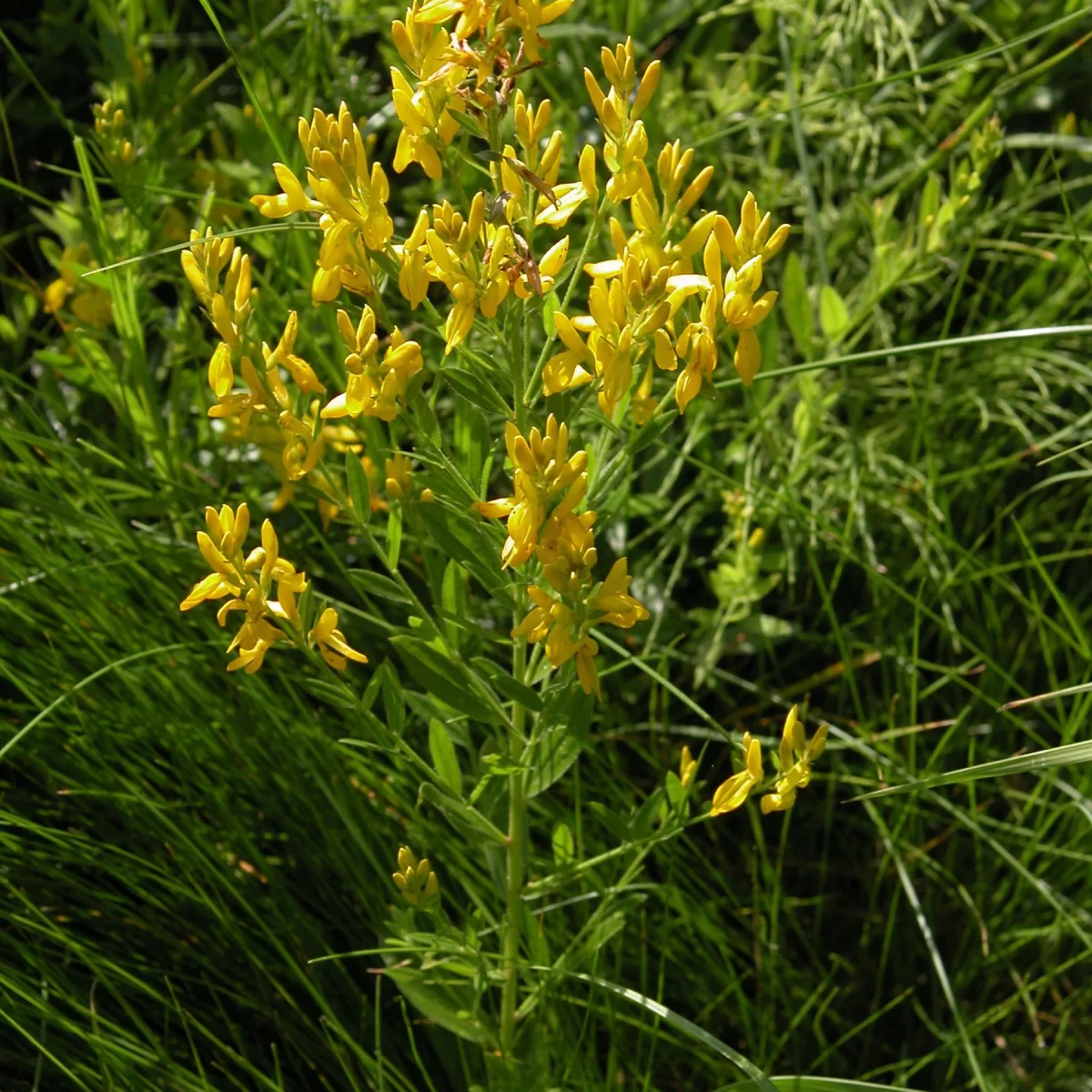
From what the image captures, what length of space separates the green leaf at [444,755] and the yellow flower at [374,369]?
10.9 inches

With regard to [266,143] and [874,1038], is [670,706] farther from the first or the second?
[266,143]

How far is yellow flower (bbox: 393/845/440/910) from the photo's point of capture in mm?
979

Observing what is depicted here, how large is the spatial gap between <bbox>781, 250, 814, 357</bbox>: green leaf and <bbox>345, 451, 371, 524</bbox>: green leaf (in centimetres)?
73

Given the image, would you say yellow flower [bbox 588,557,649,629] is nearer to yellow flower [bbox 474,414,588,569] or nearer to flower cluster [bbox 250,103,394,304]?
yellow flower [bbox 474,414,588,569]

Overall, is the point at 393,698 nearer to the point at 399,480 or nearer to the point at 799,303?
the point at 399,480

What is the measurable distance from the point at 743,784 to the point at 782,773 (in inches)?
1.2

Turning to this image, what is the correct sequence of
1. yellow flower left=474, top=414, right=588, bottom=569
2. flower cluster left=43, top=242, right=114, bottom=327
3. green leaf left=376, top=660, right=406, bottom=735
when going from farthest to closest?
flower cluster left=43, top=242, right=114, bottom=327
green leaf left=376, top=660, right=406, bottom=735
yellow flower left=474, top=414, right=588, bottom=569

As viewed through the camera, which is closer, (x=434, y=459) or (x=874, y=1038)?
(x=434, y=459)

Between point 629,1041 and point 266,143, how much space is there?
1140 mm

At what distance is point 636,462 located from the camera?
1.86 m

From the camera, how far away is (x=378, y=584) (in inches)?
39.7

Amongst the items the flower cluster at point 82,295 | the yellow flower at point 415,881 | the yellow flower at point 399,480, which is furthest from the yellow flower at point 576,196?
the flower cluster at point 82,295

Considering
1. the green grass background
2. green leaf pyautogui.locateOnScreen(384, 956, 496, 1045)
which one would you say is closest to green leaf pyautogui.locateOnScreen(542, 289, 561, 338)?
the green grass background

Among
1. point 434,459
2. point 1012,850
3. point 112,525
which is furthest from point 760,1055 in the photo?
point 112,525
